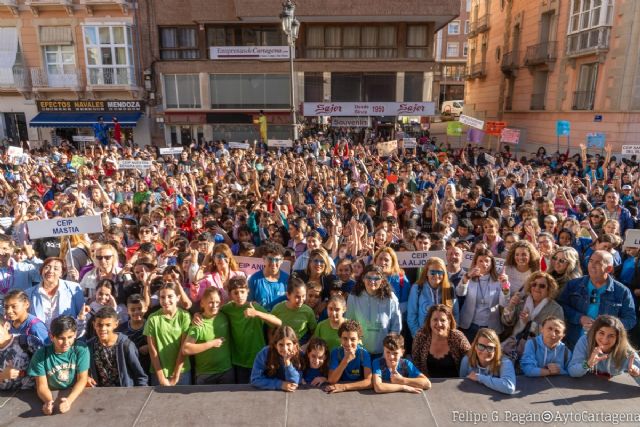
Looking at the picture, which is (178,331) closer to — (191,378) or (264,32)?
(191,378)

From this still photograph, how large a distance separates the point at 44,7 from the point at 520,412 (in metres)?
29.2

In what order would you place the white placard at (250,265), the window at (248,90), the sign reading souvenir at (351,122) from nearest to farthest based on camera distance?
the white placard at (250,265) → the sign reading souvenir at (351,122) → the window at (248,90)

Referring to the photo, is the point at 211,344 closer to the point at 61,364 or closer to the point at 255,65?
the point at 61,364

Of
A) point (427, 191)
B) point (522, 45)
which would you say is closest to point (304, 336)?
point (427, 191)

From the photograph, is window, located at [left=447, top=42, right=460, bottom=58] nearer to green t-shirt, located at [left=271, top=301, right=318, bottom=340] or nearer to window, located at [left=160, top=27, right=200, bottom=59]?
window, located at [left=160, top=27, right=200, bottom=59]

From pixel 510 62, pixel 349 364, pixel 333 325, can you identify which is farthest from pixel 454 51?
pixel 349 364

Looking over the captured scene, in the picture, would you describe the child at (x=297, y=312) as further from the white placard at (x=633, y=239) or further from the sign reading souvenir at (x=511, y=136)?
Result: the sign reading souvenir at (x=511, y=136)

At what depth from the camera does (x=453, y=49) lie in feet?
186

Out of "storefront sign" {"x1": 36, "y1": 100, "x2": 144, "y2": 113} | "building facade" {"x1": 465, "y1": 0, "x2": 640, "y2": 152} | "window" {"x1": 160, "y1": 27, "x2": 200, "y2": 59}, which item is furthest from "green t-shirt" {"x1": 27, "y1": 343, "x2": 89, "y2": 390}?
"window" {"x1": 160, "y1": 27, "x2": 200, "y2": 59}

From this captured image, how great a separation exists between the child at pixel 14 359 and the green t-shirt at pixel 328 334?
2.26 meters

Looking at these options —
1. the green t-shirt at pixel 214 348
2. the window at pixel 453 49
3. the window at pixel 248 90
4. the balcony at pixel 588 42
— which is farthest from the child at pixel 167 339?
the window at pixel 453 49

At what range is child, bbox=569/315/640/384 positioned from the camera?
3344mm

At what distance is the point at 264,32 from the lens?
25.4m

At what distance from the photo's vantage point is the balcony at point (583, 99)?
2144 centimetres
